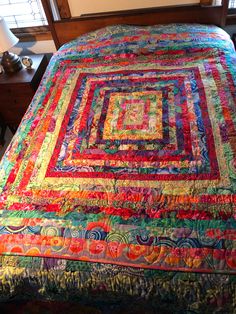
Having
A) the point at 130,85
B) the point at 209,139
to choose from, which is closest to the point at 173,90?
the point at 130,85

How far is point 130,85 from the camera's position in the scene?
6.08 feet

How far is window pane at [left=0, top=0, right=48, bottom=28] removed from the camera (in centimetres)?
248

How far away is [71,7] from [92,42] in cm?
45

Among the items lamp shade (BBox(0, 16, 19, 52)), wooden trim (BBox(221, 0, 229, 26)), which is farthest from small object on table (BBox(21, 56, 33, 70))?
wooden trim (BBox(221, 0, 229, 26))

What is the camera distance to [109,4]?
233cm

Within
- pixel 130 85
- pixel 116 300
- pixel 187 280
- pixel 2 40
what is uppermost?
pixel 2 40

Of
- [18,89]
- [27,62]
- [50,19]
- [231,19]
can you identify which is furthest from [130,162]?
[231,19]

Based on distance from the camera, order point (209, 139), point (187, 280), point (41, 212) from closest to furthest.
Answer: point (187, 280)
point (41, 212)
point (209, 139)

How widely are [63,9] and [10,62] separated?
0.63 meters

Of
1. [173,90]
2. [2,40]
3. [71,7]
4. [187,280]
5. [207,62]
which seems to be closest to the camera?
[187,280]

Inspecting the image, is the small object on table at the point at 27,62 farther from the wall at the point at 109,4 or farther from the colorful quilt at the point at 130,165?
the wall at the point at 109,4

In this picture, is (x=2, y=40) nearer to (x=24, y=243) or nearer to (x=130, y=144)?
(x=130, y=144)

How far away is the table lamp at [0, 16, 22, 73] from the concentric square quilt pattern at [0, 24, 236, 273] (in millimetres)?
395

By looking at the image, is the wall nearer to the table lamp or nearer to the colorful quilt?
the colorful quilt
